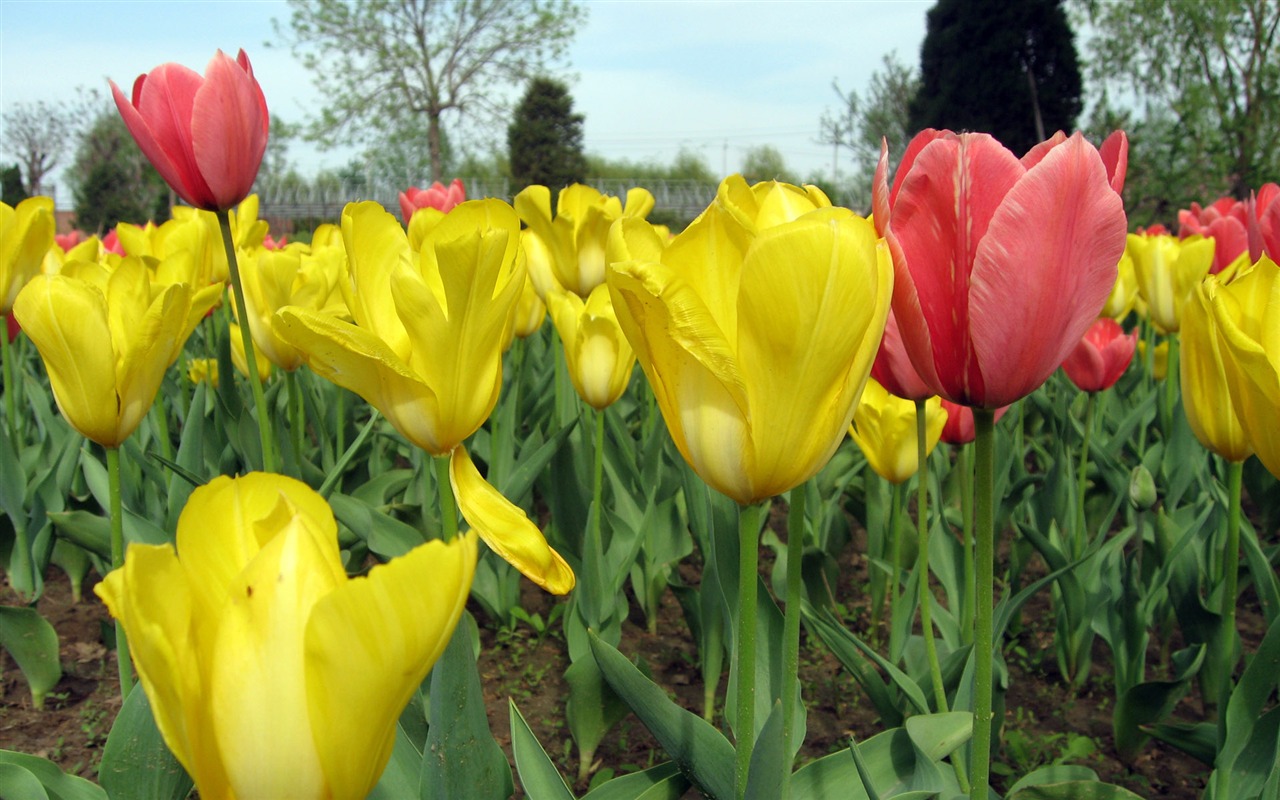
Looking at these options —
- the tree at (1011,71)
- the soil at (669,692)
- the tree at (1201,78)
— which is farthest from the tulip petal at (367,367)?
the tree at (1011,71)

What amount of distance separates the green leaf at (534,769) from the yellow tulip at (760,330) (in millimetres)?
375

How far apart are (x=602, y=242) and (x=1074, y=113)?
13655mm

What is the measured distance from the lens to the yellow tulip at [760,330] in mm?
627

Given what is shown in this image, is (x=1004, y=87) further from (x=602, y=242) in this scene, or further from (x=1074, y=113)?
(x=602, y=242)

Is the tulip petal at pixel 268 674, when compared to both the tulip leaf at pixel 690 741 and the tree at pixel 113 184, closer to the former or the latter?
the tulip leaf at pixel 690 741

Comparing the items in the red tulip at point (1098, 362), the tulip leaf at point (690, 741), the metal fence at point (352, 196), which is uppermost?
the metal fence at point (352, 196)

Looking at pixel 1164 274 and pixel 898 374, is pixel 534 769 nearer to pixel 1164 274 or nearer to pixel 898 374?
pixel 898 374

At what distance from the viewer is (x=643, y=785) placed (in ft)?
3.32

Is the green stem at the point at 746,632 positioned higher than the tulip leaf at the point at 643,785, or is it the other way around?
the green stem at the point at 746,632

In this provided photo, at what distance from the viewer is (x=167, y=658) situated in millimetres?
492

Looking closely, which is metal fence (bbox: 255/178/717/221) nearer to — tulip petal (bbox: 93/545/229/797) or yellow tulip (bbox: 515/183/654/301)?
yellow tulip (bbox: 515/183/654/301)

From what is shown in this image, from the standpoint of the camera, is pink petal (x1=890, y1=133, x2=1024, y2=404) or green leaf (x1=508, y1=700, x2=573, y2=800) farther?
green leaf (x1=508, y1=700, x2=573, y2=800)

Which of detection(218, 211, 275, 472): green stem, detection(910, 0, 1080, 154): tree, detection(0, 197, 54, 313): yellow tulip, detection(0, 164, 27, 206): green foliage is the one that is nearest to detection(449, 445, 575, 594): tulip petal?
detection(218, 211, 275, 472): green stem

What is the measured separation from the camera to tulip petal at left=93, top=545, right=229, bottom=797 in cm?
48
